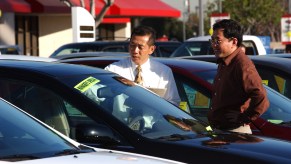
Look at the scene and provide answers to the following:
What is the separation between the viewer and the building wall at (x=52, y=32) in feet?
136

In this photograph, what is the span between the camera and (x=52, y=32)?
4200 centimetres

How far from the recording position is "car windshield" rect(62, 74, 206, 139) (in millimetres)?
6285

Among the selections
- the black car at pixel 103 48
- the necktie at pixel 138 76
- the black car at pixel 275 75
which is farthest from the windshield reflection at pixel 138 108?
the black car at pixel 103 48

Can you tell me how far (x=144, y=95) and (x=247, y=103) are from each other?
950 mm

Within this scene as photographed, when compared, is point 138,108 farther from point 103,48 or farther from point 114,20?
point 114,20

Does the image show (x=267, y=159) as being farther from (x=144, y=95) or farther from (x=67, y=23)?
(x=67, y=23)

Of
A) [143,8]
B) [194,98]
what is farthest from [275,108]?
[143,8]

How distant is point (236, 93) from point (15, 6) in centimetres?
2912

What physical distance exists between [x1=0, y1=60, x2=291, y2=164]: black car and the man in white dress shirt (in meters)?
0.87

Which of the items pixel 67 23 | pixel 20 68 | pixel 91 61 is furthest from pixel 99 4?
pixel 20 68

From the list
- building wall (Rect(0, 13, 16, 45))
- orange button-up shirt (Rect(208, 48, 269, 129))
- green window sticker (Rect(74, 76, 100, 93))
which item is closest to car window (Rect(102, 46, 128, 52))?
orange button-up shirt (Rect(208, 48, 269, 129))

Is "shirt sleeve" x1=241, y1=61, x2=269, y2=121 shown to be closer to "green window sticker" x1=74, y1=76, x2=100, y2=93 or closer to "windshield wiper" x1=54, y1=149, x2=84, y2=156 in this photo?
"green window sticker" x1=74, y1=76, x2=100, y2=93

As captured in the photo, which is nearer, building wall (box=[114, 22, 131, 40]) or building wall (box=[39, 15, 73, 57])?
building wall (box=[39, 15, 73, 57])

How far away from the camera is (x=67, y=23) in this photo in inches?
1660
